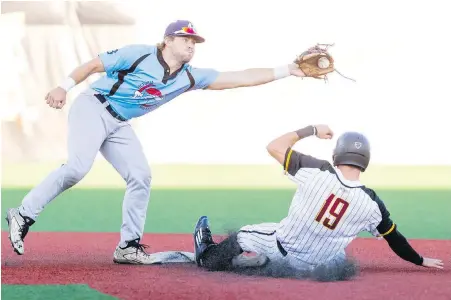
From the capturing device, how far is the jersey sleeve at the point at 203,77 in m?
5.59

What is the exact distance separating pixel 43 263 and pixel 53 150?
8805 millimetres

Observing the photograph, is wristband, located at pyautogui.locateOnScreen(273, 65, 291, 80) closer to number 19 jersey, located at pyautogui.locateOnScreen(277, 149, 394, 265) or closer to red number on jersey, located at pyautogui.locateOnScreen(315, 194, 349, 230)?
number 19 jersey, located at pyautogui.locateOnScreen(277, 149, 394, 265)

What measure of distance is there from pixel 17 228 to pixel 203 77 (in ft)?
5.07

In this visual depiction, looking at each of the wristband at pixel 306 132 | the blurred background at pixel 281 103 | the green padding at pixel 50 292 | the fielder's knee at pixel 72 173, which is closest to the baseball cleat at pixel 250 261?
the wristband at pixel 306 132

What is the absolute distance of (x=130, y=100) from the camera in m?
5.51

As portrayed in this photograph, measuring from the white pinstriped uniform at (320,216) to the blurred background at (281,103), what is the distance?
8.51 m

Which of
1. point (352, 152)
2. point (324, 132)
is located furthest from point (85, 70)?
point (352, 152)

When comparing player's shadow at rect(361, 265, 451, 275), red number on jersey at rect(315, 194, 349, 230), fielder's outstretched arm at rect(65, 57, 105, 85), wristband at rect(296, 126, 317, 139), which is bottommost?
player's shadow at rect(361, 265, 451, 275)

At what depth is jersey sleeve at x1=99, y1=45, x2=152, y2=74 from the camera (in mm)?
5371

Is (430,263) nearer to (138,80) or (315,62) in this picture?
(315,62)

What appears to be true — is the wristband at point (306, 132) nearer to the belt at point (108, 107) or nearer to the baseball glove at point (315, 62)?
the baseball glove at point (315, 62)

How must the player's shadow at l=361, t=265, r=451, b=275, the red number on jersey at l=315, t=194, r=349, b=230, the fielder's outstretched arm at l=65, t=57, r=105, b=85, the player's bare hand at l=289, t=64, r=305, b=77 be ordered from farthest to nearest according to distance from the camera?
the player's bare hand at l=289, t=64, r=305, b=77 < the fielder's outstretched arm at l=65, t=57, r=105, b=85 < the player's shadow at l=361, t=265, r=451, b=275 < the red number on jersey at l=315, t=194, r=349, b=230

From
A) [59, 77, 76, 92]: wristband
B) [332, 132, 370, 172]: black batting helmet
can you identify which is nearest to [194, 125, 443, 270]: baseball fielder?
[332, 132, 370, 172]: black batting helmet

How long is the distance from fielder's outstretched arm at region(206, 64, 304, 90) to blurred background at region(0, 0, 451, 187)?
7516 mm
